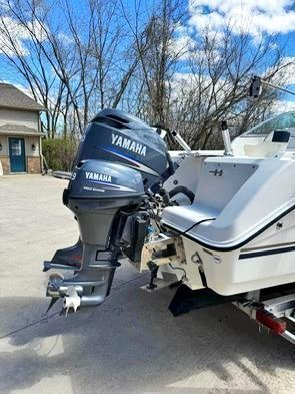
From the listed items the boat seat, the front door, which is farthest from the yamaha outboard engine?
the front door

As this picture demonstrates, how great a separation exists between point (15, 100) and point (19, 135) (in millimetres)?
1955

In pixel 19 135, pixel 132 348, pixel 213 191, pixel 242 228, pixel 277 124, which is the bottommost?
pixel 132 348

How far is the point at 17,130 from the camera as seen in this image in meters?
17.4

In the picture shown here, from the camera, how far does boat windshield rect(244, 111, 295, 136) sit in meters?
3.41

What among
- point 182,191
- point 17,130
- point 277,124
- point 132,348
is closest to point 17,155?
point 17,130

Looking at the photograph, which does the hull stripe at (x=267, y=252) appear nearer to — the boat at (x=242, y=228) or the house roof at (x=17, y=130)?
the boat at (x=242, y=228)

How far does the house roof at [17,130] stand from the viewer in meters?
16.9

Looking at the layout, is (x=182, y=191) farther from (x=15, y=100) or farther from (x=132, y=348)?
(x=15, y=100)

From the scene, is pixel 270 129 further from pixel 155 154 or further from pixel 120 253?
pixel 120 253

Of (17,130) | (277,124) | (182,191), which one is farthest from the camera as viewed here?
(17,130)

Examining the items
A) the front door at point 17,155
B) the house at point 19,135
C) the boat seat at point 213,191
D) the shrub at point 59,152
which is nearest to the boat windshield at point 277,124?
the boat seat at point 213,191

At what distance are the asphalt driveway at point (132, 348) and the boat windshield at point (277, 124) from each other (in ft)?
5.48

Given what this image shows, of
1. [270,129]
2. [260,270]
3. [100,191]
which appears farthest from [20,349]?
[270,129]

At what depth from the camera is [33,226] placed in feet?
19.7
